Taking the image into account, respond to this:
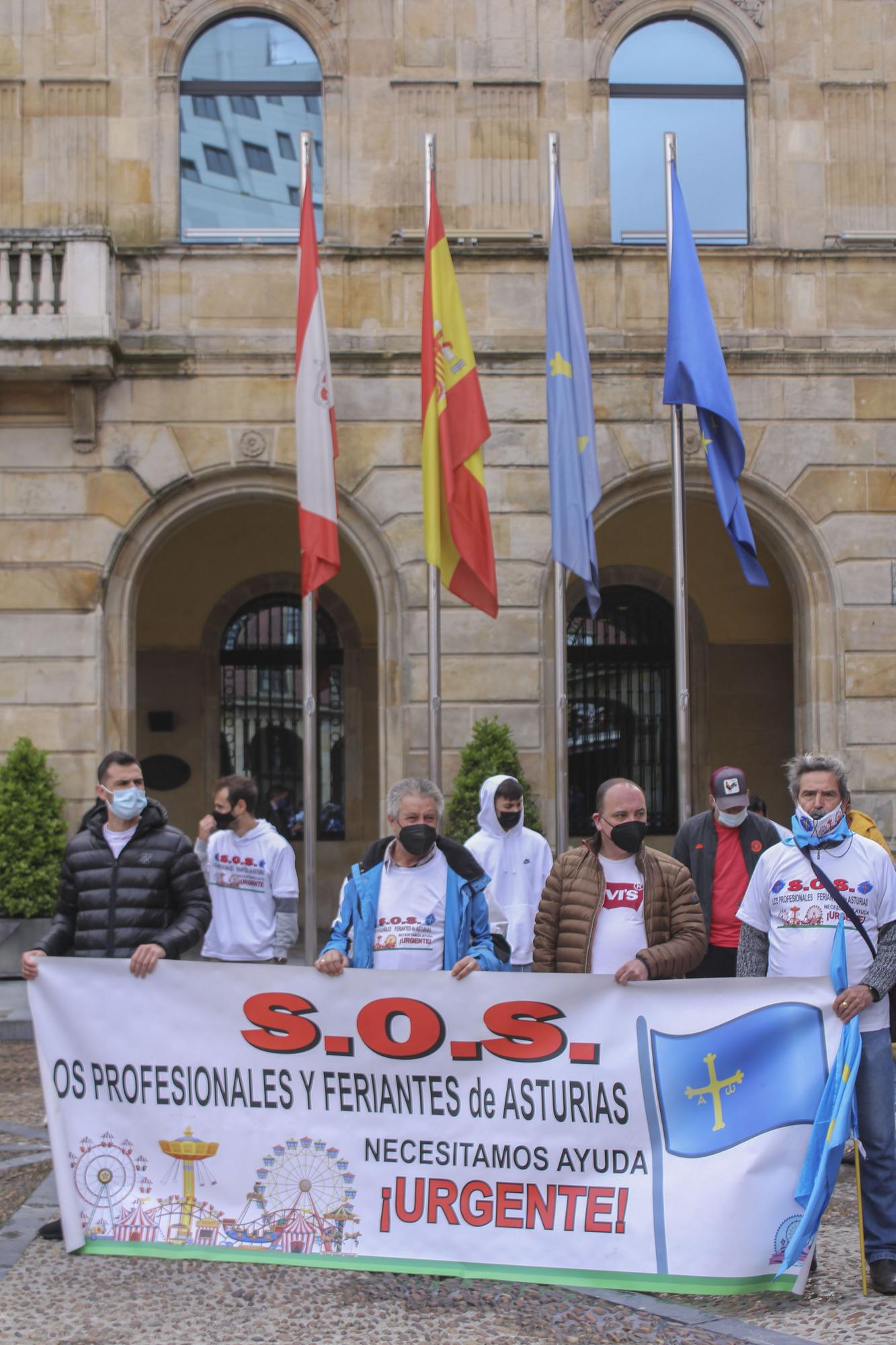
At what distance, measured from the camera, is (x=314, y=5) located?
14.0 meters

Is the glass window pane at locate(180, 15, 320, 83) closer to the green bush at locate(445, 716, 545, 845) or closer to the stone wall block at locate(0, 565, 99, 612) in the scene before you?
the stone wall block at locate(0, 565, 99, 612)

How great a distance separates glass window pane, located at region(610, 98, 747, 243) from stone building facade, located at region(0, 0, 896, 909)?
22 centimetres

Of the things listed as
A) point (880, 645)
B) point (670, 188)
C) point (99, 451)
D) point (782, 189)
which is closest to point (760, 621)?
point (880, 645)

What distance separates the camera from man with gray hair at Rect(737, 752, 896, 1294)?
5258 millimetres

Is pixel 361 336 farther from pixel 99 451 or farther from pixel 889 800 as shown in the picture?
pixel 889 800

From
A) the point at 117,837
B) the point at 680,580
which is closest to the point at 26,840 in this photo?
the point at 680,580

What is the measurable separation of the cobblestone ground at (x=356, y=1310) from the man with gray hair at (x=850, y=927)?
41 cm

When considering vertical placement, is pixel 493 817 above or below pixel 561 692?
below

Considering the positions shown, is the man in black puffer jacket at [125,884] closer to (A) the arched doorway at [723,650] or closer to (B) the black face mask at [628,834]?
(B) the black face mask at [628,834]

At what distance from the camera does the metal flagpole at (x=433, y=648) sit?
12297 millimetres

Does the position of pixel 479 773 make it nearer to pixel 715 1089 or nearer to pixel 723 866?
pixel 723 866

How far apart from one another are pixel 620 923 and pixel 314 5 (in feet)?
37.1

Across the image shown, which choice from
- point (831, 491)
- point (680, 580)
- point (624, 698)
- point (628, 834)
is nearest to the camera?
point (628, 834)

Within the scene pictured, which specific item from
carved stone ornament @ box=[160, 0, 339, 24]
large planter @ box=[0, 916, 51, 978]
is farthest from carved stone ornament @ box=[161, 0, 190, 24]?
large planter @ box=[0, 916, 51, 978]
